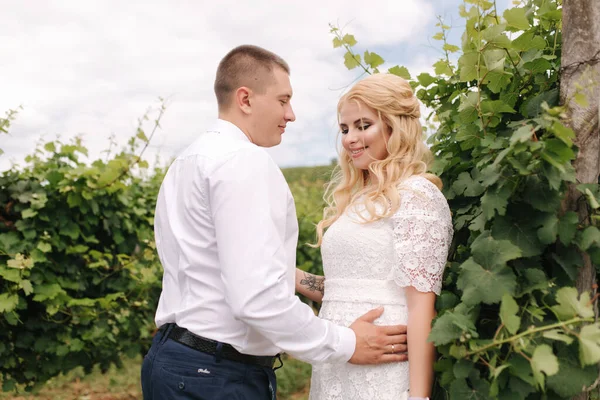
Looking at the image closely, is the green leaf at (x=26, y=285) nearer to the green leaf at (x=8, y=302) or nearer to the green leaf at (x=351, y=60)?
the green leaf at (x=8, y=302)

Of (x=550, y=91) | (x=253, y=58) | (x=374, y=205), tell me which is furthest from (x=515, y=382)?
(x=253, y=58)

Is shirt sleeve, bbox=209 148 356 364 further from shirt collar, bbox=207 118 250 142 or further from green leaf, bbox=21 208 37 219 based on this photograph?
green leaf, bbox=21 208 37 219

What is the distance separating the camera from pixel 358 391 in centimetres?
246

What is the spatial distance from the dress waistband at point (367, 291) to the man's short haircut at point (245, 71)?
95 centimetres

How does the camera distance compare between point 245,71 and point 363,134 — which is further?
point 363,134

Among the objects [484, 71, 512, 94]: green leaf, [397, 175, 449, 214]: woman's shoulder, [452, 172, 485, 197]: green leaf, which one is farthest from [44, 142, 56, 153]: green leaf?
[484, 71, 512, 94]: green leaf

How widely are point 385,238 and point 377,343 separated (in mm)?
442

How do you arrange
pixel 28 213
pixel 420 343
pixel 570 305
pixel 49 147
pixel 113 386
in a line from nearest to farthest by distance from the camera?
pixel 570 305, pixel 420 343, pixel 28 213, pixel 49 147, pixel 113 386

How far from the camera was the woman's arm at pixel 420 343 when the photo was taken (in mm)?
2279

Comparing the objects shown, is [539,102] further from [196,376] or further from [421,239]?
[196,376]

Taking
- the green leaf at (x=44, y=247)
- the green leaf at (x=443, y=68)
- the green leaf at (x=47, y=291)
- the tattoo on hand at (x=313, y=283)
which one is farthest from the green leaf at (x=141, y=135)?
the green leaf at (x=443, y=68)

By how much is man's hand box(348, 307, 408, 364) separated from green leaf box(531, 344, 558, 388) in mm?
724

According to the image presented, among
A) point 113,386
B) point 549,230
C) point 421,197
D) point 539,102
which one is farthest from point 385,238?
point 113,386

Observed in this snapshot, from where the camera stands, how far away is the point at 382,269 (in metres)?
2.51
